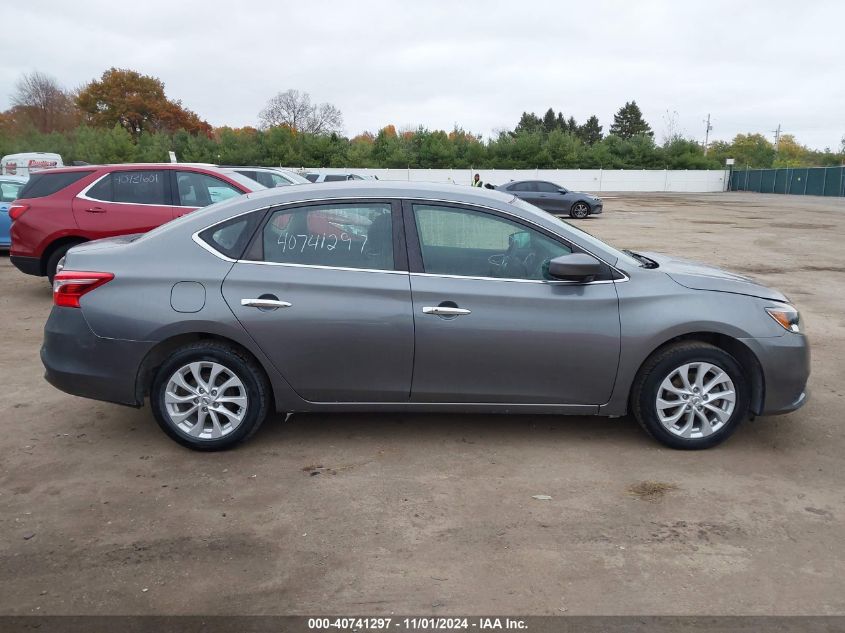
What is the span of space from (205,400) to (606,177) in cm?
5877

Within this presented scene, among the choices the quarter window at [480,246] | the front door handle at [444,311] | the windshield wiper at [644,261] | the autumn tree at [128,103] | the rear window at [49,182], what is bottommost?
the front door handle at [444,311]

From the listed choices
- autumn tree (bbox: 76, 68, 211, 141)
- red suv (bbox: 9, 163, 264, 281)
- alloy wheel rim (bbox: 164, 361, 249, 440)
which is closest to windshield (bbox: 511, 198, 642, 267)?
alloy wheel rim (bbox: 164, 361, 249, 440)

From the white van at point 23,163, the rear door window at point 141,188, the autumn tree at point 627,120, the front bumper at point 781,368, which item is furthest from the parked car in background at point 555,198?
the autumn tree at point 627,120

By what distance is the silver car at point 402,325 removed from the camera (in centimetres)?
420

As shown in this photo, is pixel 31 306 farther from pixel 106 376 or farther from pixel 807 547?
pixel 807 547

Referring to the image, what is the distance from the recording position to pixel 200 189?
349 inches

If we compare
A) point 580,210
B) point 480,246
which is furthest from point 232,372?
point 580,210

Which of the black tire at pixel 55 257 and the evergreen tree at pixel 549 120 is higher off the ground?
the evergreen tree at pixel 549 120

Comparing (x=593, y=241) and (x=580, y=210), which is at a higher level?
(x=593, y=241)

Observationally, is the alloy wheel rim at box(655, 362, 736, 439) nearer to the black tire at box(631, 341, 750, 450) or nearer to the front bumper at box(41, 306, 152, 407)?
the black tire at box(631, 341, 750, 450)

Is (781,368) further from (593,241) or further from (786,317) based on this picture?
(593,241)

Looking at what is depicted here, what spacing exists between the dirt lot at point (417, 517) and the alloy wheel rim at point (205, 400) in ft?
0.69

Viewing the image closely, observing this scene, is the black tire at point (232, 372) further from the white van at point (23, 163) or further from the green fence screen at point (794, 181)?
the green fence screen at point (794, 181)

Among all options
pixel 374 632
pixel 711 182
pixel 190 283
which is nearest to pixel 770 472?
pixel 374 632
